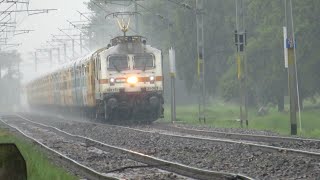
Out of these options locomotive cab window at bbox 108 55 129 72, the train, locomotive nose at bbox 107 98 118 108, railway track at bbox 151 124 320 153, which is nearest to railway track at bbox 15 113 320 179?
railway track at bbox 151 124 320 153

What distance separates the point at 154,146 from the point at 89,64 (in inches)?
633

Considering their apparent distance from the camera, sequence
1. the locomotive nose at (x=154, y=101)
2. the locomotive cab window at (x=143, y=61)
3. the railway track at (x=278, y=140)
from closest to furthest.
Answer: the railway track at (x=278, y=140), the locomotive nose at (x=154, y=101), the locomotive cab window at (x=143, y=61)

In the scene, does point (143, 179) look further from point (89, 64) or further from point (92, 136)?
point (89, 64)

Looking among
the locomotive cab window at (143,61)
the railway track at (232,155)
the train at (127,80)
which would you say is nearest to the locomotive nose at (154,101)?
the train at (127,80)

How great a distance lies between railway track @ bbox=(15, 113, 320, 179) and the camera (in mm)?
12742

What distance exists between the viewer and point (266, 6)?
4506 centimetres

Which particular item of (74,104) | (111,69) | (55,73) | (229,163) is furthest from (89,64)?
(229,163)

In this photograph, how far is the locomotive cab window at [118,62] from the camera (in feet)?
108

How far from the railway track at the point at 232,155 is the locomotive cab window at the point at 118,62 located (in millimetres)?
8829

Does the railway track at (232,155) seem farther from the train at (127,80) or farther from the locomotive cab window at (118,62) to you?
the locomotive cab window at (118,62)

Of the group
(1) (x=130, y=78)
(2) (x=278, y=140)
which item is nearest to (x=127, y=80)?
(1) (x=130, y=78)

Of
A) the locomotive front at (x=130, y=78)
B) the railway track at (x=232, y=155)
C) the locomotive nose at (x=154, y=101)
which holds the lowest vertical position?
the railway track at (x=232, y=155)

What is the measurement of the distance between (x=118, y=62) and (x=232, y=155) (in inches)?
685

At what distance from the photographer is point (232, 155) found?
16234 millimetres
